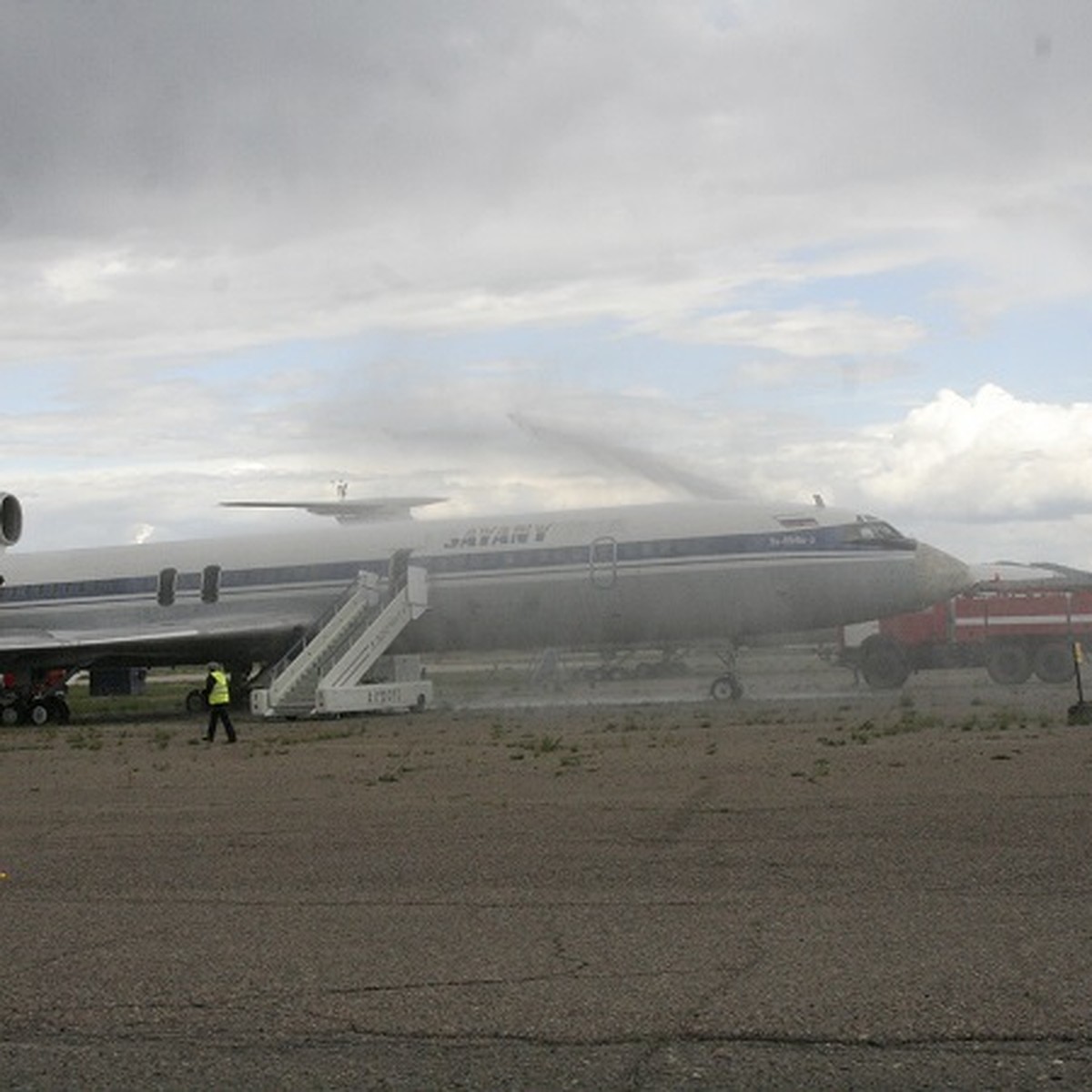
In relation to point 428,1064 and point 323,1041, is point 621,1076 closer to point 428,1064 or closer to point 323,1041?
point 428,1064

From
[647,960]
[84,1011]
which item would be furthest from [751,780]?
[84,1011]

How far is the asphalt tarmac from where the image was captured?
22.3ft

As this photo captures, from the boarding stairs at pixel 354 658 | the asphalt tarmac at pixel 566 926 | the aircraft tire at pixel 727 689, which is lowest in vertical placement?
the asphalt tarmac at pixel 566 926

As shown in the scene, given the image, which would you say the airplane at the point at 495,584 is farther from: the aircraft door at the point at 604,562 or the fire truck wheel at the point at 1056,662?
the fire truck wheel at the point at 1056,662

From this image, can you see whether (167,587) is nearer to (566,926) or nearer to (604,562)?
(604,562)

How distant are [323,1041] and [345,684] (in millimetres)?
25128

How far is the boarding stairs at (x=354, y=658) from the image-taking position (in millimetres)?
31875

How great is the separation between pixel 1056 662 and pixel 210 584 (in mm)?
20440

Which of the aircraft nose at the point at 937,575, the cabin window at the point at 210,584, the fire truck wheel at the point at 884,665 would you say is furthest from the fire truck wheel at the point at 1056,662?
the cabin window at the point at 210,584

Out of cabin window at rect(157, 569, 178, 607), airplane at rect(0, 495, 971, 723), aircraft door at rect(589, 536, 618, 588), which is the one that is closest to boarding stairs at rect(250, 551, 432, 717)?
airplane at rect(0, 495, 971, 723)

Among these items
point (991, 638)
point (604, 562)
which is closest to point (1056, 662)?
point (991, 638)

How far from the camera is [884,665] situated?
39.7 m

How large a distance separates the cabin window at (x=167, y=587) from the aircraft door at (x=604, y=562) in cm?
1080

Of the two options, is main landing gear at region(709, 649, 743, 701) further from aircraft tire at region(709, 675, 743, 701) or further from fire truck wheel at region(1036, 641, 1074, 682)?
fire truck wheel at region(1036, 641, 1074, 682)
